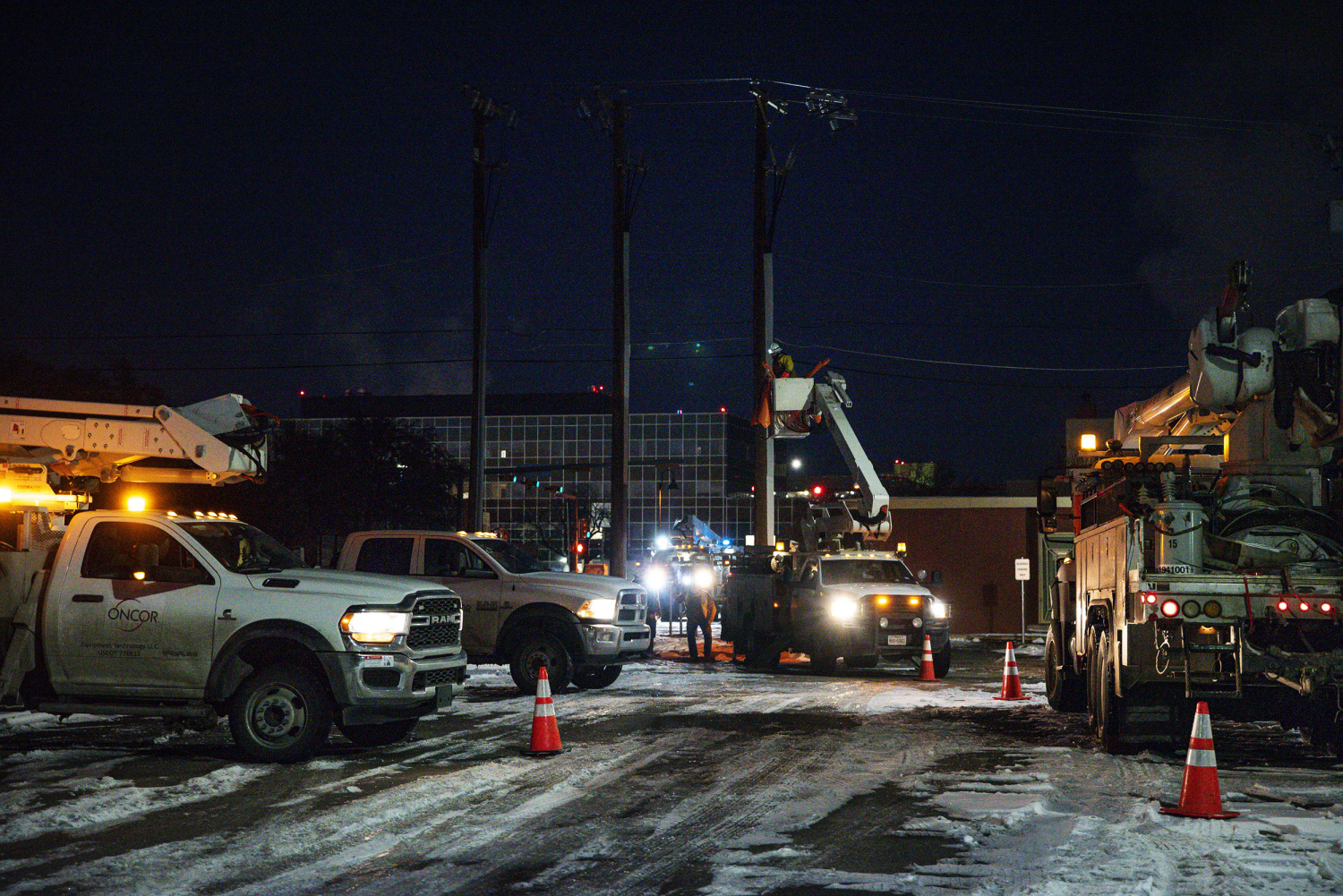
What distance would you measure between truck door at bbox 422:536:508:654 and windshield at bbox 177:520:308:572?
4.59m

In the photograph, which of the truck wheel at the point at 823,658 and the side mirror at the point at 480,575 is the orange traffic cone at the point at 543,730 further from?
the truck wheel at the point at 823,658

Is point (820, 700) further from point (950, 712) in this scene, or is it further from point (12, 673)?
point (12, 673)

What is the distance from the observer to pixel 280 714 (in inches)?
447

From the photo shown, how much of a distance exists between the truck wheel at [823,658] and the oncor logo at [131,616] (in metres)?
12.3

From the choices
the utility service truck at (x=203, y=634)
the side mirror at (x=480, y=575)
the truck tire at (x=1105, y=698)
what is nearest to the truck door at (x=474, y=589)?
the side mirror at (x=480, y=575)

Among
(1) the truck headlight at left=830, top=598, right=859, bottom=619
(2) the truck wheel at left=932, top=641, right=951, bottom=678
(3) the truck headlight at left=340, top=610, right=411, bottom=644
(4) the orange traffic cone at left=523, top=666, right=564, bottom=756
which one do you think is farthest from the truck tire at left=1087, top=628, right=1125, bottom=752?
(2) the truck wheel at left=932, top=641, right=951, bottom=678

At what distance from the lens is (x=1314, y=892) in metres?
6.80

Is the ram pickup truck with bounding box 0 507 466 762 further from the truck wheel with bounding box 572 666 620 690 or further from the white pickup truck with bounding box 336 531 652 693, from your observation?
the truck wheel with bounding box 572 666 620 690

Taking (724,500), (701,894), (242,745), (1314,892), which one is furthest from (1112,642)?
(724,500)

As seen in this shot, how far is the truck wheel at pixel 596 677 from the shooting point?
18344mm

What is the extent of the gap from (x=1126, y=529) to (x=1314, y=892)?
5.20 metres

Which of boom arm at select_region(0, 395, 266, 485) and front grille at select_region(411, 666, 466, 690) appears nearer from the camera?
front grille at select_region(411, 666, 466, 690)

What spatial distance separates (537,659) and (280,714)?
6232 millimetres

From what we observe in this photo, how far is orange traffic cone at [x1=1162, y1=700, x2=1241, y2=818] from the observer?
8.86 m
